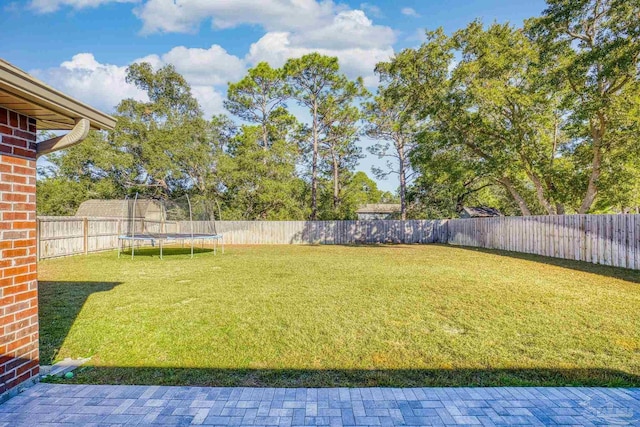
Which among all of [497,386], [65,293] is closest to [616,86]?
[497,386]

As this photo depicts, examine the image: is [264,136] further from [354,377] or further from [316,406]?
[316,406]

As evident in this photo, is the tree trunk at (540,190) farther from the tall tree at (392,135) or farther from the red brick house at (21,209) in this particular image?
the red brick house at (21,209)

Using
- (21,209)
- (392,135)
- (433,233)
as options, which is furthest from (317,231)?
(21,209)

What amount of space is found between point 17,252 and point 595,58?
45.0 ft

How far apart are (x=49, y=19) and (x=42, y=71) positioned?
5.12 metres

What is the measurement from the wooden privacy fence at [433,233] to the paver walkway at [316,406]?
7.50 meters

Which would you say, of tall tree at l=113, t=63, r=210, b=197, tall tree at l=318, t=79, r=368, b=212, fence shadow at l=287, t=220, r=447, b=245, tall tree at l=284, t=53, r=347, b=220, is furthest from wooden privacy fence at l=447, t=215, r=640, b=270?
tall tree at l=113, t=63, r=210, b=197

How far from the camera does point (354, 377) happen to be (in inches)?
96.3

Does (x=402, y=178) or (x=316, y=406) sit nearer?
(x=316, y=406)

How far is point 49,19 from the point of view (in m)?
8.99

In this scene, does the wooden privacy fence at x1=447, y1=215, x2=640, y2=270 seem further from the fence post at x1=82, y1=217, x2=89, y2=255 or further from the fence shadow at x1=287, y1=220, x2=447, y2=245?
the fence post at x1=82, y1=217, x2=89, y2=255

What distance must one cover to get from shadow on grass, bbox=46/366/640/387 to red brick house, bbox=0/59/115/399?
1.34ft

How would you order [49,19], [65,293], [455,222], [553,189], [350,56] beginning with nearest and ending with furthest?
[65,293]
[49,19]
[553,189]
[455,222]
[350,56]

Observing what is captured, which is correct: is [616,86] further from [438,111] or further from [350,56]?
[350,56]
